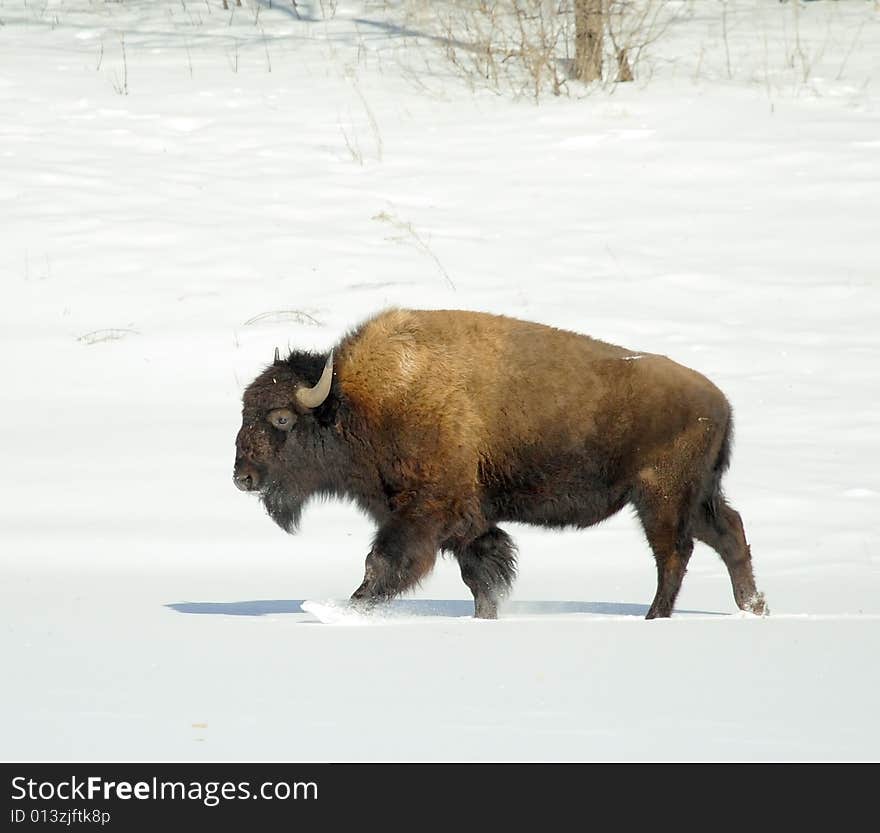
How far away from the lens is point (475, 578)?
6.86m

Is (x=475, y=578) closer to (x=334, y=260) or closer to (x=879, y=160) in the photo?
(x=334, y=260)

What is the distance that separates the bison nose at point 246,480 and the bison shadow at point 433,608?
19.7 inches

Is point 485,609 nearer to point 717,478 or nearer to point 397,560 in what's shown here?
point 397,560

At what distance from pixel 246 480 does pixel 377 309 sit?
439 centimetres

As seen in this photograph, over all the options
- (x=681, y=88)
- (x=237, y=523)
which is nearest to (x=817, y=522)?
(x=237, y=523)

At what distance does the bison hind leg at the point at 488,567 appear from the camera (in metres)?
6.76

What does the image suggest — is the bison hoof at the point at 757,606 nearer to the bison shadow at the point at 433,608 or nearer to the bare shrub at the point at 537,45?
the bison shadow at the point at 433,608

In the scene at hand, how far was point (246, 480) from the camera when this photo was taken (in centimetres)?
694

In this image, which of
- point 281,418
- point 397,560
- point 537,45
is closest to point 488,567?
point 397,560

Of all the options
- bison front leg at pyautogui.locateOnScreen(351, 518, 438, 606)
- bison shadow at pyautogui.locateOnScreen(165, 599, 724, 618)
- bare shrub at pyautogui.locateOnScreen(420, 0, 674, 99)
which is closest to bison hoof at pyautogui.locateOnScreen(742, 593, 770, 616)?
bison shadow at pyautogui.locateOnScreen(165, 599, 724, 618)

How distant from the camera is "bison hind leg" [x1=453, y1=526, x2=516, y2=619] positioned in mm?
6762

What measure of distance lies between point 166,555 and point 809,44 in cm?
1160

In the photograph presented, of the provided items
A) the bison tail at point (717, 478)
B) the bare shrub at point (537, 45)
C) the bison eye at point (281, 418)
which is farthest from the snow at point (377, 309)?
the bison eye at point (281, 418)

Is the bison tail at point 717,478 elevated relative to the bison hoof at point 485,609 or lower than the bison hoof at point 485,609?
elevated
